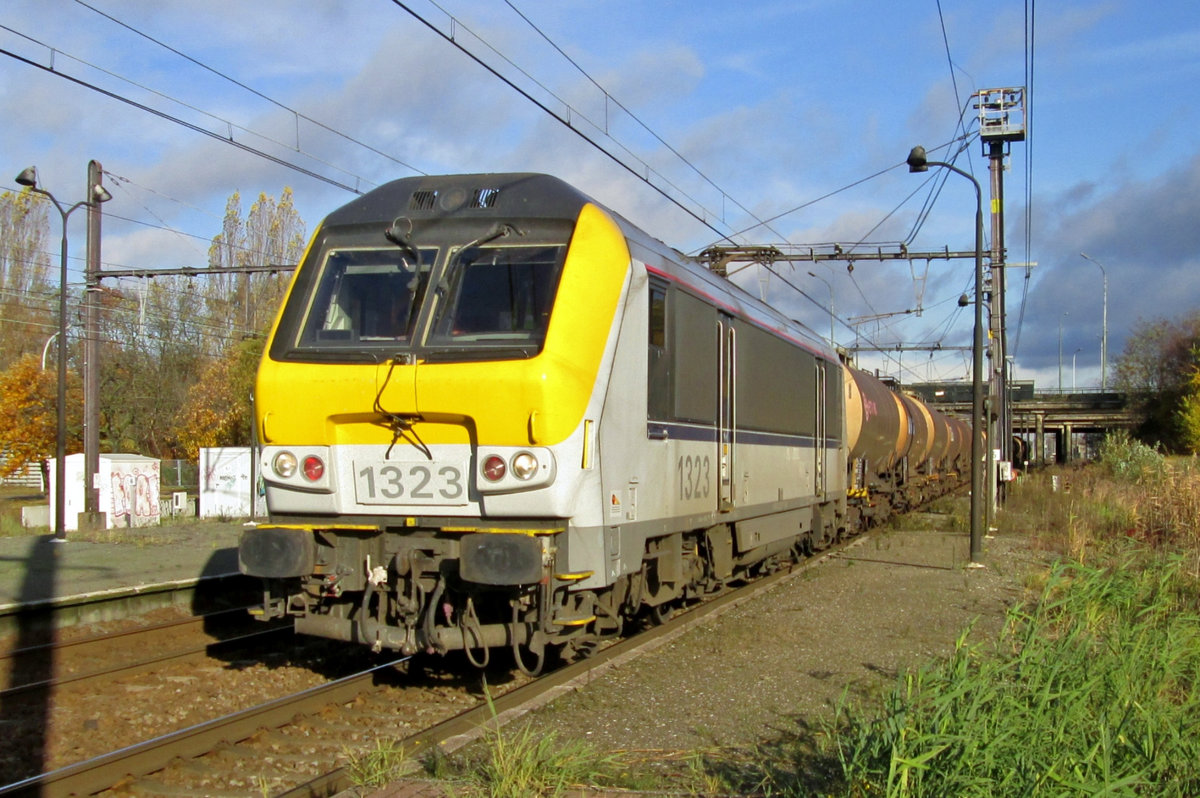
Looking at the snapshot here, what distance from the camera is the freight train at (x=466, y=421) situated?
6.85m

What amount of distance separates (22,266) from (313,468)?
49.7m

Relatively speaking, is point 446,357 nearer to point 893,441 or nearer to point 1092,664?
point 1092,664

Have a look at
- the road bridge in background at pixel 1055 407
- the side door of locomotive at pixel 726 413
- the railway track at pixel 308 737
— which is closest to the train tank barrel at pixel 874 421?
the side door of locomotive at pixel 726 413

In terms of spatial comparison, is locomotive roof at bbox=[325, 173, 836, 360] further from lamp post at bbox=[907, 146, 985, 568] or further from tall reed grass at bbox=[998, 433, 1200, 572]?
lamp post at bbox=[907, 146, 985, 568]

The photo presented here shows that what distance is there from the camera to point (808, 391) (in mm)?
14430

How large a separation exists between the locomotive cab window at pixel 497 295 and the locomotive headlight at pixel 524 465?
2.52ft

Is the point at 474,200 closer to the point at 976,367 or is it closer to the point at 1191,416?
the point at 976,367

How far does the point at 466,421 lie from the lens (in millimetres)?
6988

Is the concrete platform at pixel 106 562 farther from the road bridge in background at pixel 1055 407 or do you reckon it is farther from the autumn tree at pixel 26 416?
the road bridge in background at pixel 1055 407

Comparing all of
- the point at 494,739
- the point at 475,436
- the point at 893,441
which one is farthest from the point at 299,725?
the point at 893,441

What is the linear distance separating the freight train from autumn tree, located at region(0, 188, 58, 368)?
42000 millimetres

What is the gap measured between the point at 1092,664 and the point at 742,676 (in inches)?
115

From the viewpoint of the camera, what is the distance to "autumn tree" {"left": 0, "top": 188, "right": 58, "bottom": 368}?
4594 cm

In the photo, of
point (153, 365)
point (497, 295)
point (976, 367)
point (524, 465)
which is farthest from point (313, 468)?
point (153, 365)
